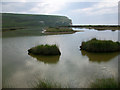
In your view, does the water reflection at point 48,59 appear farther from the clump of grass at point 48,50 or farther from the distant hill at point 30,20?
the distant hill at point 30,20

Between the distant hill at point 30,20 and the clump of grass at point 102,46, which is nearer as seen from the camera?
the clump of grass at point 102,46

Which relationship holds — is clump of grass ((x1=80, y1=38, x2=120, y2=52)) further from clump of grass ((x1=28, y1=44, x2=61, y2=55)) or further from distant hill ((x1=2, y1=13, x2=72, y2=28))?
distant hill ((x1=2, y1=13, x2=72, y2=28))

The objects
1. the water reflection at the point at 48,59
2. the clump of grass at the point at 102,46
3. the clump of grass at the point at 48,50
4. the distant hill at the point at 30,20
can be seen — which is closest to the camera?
the water reflection at the point at 48,59

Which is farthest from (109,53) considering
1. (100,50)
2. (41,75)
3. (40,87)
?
(40,87)

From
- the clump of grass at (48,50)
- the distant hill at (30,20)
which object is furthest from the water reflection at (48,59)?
the distant hill at (30,20)

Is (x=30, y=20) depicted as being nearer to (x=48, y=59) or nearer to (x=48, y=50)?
(x=48, y=50)

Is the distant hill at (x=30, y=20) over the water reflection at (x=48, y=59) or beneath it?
over

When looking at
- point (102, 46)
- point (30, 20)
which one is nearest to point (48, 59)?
point (102, 46)

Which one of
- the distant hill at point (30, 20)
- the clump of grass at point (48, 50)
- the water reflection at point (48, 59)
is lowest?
the water reflection at point (48, 59)

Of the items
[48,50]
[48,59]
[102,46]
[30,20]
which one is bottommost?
[48,59]

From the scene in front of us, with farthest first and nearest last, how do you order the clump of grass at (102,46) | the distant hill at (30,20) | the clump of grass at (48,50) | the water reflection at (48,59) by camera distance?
1. the distant hill at (30,20)
2. the clump of grass at (102,46)
3. the clump of grass at (48,50)
4. the water reflection at (48,59)

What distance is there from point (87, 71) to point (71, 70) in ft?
1.99

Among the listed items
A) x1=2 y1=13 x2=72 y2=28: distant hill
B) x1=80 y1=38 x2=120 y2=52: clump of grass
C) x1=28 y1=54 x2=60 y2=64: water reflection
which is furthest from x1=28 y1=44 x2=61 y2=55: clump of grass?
x1=2 y1=13 x2=72 y2=28: distant hill

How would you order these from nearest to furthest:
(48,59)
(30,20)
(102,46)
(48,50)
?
(48,59) < (48,50) < (102,46) < (30,20)
